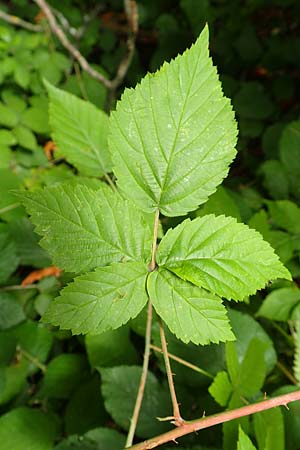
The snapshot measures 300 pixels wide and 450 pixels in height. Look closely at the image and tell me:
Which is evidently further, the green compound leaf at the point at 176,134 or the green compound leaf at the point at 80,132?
the green compound leaf at the point at 80,132

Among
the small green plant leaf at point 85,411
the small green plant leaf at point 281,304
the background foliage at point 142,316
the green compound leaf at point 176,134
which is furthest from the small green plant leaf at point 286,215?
the small green plant leaf at point 85,411

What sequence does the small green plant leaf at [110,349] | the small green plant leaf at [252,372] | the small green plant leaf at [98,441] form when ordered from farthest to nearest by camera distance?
the small green plant leaf at [110,349]
the small green plant leaf at [98,441]
the small green plant leaf at [252,372]

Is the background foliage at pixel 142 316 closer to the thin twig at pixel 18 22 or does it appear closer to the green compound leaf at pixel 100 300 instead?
the thin twig at pixel 18 22

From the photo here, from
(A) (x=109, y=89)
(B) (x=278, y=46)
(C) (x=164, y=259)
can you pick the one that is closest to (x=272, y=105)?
(B) (x=278, y=46)

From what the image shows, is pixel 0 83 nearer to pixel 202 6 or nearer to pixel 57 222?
pixel 202 6

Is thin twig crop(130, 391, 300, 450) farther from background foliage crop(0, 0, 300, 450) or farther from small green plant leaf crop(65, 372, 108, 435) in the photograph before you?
small green plant leaf crop(65, 372, 108, 435)

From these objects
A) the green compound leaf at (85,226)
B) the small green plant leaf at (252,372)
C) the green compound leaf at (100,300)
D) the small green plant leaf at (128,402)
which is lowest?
the small green plant leaf at (128,402)

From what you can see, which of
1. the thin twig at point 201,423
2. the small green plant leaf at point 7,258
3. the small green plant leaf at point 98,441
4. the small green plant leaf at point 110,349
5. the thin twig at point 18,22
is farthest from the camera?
the thin twig at point 18,22
